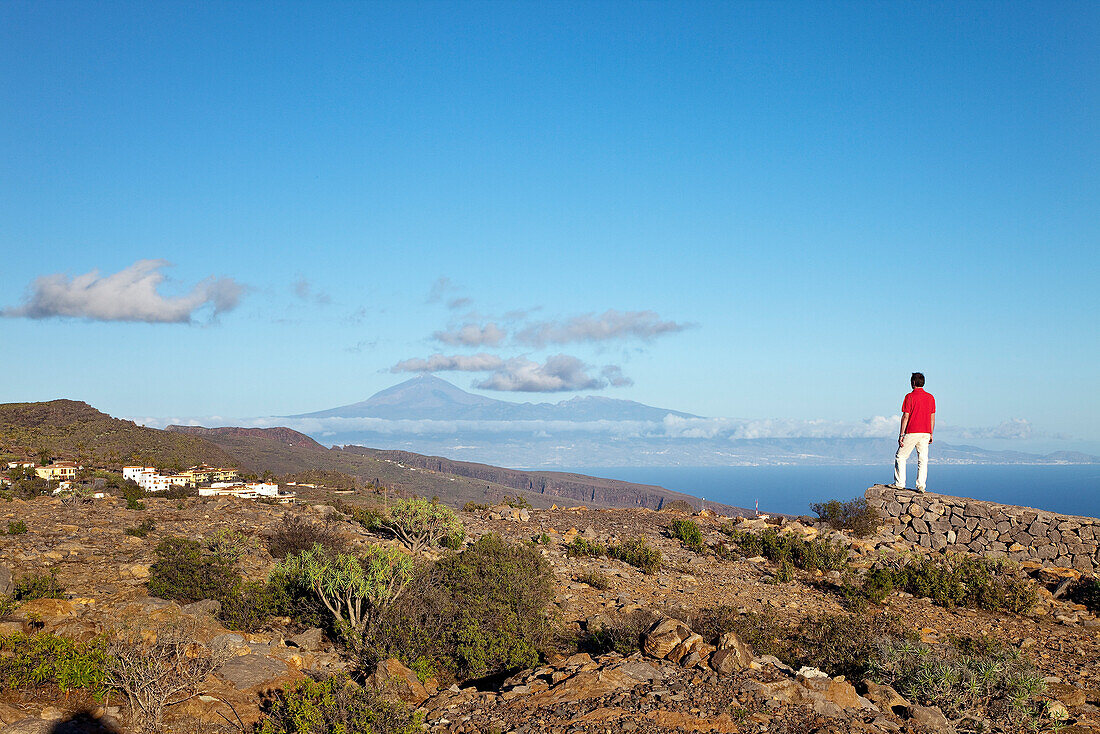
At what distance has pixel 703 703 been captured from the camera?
5395 millimetres

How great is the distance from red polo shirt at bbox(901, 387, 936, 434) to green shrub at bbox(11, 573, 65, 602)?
15071mm

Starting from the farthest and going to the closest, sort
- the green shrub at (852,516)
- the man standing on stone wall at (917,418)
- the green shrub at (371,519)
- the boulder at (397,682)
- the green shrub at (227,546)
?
the green shrub at (852,516)
the green shrub at (371,519)
the man standing on stone wall at (917,418)
the green shrub at (227,546)
the boulder at (397,682)

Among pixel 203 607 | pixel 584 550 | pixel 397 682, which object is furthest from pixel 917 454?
pixel 203 607

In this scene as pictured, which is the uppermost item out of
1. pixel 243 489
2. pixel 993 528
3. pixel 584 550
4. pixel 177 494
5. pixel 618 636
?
pixel 993 528

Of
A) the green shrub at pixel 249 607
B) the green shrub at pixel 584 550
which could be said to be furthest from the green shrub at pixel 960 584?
the green shrub at pixel 249 607

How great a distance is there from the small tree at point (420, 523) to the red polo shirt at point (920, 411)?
32.6 feet

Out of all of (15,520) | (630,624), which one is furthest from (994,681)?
(15,520)

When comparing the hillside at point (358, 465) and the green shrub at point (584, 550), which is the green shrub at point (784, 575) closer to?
the green shrub at point (584, 550)

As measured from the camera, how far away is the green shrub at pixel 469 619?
6.88m

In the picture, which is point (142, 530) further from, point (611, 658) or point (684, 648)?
point (684, 648)

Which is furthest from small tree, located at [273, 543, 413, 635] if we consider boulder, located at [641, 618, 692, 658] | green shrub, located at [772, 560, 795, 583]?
green shrub, located at [772, 560, 795, 583]

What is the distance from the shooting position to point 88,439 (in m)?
45.9

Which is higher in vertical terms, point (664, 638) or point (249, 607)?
point (664, 638)

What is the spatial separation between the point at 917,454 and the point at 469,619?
11.6 m
